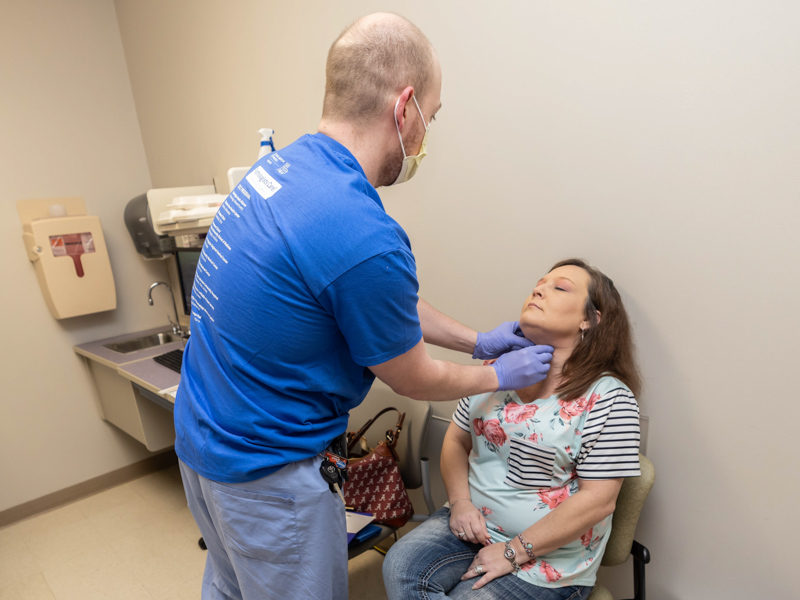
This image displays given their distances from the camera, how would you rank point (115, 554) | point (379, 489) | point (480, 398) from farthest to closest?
point (115, 554), point (379, 489), point (480, 398)

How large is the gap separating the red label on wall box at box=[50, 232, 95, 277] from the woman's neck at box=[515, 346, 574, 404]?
2688 millimetres

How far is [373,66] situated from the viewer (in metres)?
0.99

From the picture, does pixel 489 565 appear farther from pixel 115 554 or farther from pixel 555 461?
pixel 115 554

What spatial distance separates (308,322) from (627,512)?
3.20 feet

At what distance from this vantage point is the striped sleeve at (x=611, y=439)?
1.15m

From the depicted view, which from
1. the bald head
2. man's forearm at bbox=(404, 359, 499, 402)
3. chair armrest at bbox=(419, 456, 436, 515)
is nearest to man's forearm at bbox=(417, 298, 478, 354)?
man's forearm at bbox=(404, 359, 499, 402)

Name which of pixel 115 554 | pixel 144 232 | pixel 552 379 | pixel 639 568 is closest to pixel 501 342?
pixel 552 379

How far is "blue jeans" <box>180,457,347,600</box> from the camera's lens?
1027 mm

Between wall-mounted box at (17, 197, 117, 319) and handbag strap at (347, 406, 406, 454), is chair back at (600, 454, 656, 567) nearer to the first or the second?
handbag strap at (347, 406, 406, 454)

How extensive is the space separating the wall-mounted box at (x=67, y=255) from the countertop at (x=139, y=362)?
0.77 ft

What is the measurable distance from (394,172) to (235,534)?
866mm

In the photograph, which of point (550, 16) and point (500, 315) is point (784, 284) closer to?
point (500, 315)

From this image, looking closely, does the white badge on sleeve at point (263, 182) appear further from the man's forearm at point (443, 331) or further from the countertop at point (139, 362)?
the countertop at point (139, 362)

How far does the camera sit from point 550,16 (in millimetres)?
1327
